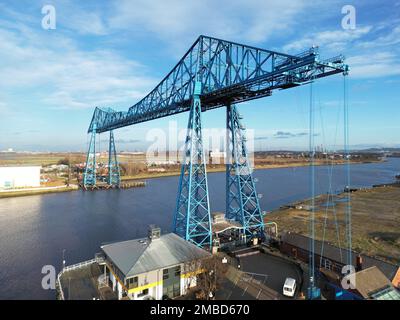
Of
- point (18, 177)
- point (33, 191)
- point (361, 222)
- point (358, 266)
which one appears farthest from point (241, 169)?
Result: point (18, 177)

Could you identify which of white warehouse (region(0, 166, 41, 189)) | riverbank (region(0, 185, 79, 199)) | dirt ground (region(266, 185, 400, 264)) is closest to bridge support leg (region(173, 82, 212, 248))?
dirt ground (region(266, 185, 400, 264))

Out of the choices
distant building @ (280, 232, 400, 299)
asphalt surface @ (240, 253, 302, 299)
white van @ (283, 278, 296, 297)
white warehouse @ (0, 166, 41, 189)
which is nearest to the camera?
distant building @ (280, 232, 400, 299)

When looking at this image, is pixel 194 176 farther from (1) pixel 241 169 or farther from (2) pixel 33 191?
(2) pixel 33 191

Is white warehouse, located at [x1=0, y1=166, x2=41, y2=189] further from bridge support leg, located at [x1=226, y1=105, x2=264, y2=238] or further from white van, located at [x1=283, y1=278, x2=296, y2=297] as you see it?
white van, located at [x1=283, y1=278, x2=296, y2=297]

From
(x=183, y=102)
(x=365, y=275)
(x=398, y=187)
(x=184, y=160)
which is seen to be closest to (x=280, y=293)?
(x=365, y=275)

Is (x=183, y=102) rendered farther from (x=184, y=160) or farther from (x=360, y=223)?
(x=360, y=223)

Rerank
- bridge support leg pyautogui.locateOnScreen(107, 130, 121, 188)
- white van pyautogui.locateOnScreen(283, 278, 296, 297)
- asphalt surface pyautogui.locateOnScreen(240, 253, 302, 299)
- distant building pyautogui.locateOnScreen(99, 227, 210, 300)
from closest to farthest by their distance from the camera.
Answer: white van pyautogui.locateOnScreen(283, 278, 296, 297)
distant building pyautogui.locateOnScreen(99, 227, 210, 300)
asphalt surface pyautogui.locateOnScreen(240, 253, 302, 299)
bridge support leg pyautogui.locateOnScreen(107, 130, 121, 188)

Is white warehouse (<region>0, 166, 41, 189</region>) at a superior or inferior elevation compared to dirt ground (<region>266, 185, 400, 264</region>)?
superior
